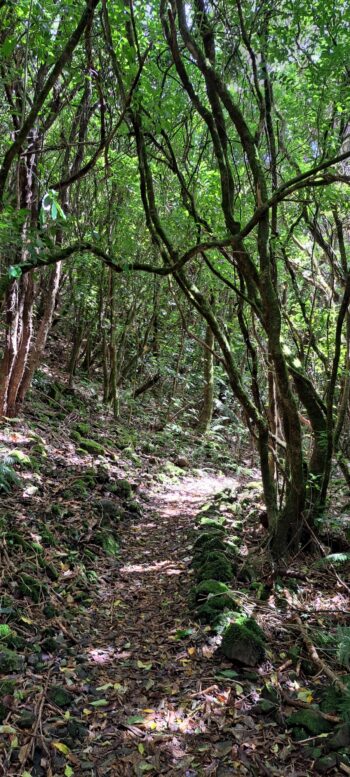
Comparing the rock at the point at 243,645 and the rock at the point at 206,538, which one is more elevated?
the rock at the point at 206,538

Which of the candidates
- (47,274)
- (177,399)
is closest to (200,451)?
(177,399)

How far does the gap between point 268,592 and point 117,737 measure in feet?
7.26

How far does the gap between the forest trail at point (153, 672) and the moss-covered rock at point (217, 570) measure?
0.20 m

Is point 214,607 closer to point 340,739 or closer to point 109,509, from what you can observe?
point 340,739

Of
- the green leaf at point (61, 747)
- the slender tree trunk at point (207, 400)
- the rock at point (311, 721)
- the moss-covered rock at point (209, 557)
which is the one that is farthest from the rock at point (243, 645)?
the slender tree trunk at point (207, 400)

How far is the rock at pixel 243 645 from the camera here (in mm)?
3809

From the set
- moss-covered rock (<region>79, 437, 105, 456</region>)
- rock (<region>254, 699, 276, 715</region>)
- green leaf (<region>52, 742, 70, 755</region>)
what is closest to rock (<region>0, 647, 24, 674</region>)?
green leaf (<region>52, 742, 70, 755</region>)

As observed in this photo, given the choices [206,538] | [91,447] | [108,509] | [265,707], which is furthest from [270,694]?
[91,447]

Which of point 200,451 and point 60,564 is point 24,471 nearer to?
point 60,564

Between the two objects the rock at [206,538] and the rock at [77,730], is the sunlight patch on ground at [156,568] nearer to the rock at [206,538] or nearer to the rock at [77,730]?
the rock at [206,538]

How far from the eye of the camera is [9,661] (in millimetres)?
3598

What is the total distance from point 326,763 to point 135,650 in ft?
5.90

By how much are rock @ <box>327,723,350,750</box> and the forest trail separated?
61 centimetres

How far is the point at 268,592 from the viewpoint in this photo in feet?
16.4
